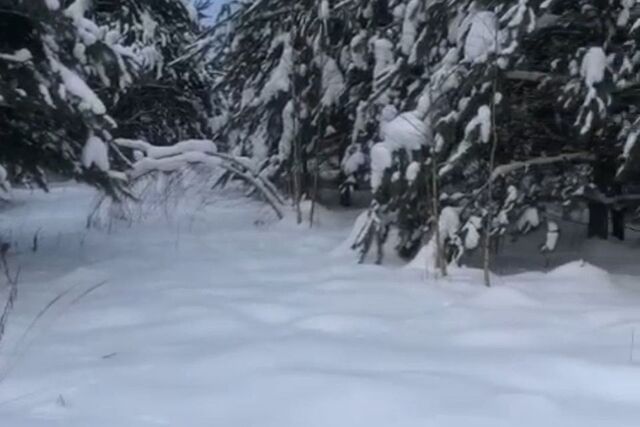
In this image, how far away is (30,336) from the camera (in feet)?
15.9

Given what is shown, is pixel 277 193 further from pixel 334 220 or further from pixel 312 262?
pixel 312 262

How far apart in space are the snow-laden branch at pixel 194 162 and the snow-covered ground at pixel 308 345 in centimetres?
131

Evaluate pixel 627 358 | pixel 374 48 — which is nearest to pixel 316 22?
pixel 374 48

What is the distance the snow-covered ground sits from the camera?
141 inches

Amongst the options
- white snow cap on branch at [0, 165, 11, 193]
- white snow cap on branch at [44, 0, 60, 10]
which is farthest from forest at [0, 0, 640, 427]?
white snow cap on branch at [0, 165, 11, 193]

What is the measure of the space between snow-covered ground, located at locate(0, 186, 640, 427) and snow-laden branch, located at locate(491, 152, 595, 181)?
27.9 inches

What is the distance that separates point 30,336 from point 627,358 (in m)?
2.64

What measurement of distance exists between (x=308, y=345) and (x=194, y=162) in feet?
16.2

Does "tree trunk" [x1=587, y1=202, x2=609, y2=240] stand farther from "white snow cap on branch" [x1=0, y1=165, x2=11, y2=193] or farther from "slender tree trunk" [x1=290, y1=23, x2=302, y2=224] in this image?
"white snow cap on branch" [x1=0, y1=165, x2=11, y2=193]

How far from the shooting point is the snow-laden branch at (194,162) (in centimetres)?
876

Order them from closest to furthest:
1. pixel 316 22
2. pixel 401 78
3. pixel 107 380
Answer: pixel 107 380 → pixel 401 78 → pixel 316 22

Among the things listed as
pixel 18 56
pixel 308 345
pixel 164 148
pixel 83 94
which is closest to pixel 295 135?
pixel 164 148

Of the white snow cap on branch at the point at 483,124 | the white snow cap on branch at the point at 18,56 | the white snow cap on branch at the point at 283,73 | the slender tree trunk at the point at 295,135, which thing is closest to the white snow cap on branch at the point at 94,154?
the white snow cap on branch at the point at 18,56

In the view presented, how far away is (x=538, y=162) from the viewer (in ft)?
22.4
